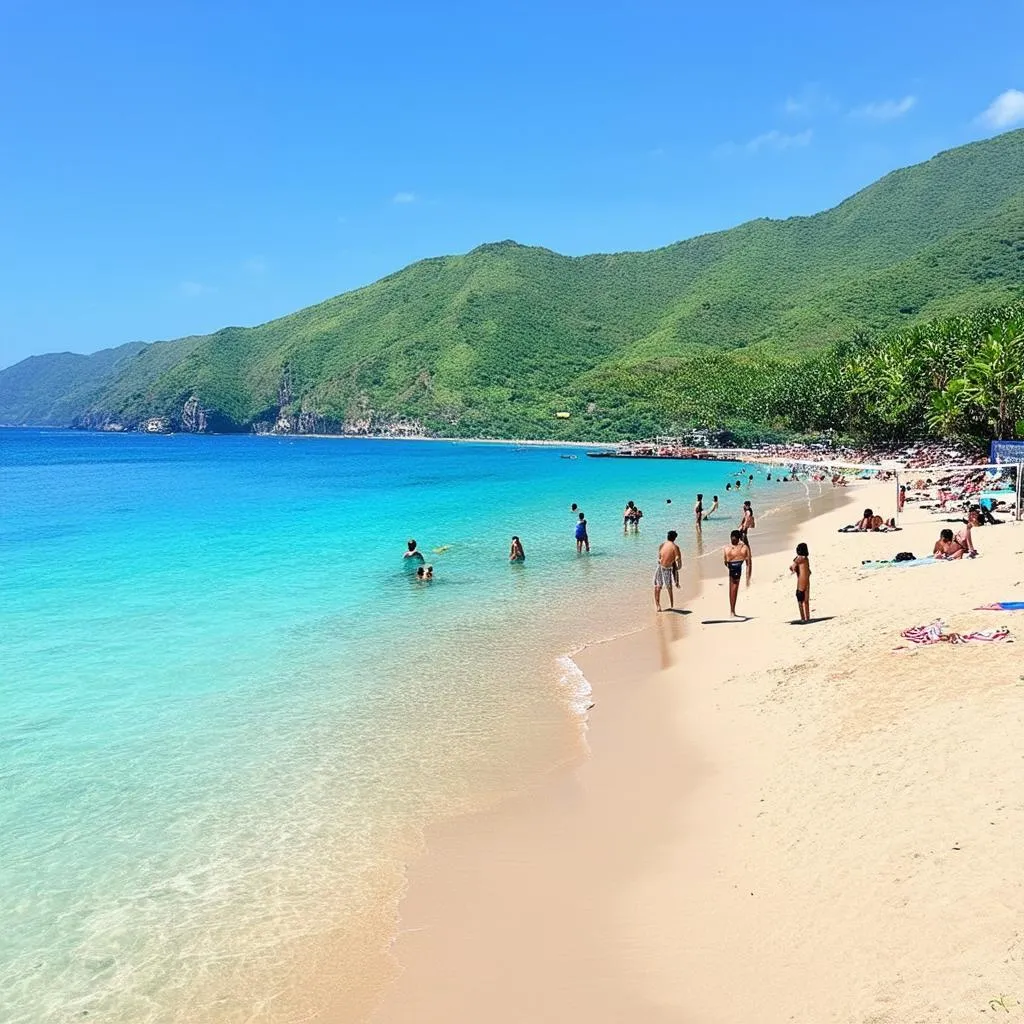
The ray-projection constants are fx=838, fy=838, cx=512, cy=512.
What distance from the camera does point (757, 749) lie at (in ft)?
33.7

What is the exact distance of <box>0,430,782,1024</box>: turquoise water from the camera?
7.04m

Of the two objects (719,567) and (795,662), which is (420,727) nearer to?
(795,662)

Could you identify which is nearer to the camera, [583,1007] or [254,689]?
[583,1007]

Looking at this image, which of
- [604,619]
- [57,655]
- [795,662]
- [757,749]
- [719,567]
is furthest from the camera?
[719,567]

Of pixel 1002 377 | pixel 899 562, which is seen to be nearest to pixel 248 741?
pixel 899 562

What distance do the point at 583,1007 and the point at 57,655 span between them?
47.9 feet

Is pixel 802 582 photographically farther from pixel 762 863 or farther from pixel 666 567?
pixel 762 863

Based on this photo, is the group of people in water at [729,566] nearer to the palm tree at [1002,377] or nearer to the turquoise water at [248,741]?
the turquoise water at [248,741]

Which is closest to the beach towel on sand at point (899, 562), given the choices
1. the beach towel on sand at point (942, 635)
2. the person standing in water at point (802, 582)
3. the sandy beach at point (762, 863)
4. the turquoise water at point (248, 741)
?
the person standing in water at point (802, 582)

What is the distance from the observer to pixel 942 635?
12.3 m

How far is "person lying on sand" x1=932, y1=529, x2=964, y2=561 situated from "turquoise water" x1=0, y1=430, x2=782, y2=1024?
7410mm

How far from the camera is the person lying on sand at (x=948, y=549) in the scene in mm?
20156

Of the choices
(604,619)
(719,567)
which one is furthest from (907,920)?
(719,567)

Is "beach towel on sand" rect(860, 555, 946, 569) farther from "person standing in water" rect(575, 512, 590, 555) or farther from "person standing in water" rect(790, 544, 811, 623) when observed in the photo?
"person standing in water" rect(575, 512, 590, 555)
